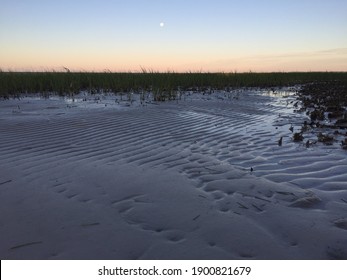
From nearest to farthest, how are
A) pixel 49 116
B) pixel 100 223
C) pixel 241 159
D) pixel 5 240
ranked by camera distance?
pixel 5 240 < pixel 100 223 < pixel 241 159 < pixel 49 116

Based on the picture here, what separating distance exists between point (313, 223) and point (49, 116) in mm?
6444

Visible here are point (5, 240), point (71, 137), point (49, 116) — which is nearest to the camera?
point (5, 240)

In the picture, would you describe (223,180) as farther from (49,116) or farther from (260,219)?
(49,116)

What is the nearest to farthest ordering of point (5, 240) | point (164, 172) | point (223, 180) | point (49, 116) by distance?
point (5, 240) → point (223, 180) → point (164, 172) → point (49, 116)

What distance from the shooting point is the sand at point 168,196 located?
2377 millimetres

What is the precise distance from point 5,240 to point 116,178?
144 centimetres

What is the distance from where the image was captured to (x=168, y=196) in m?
3.26

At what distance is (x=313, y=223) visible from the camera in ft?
8.95

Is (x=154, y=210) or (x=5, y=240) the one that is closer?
(x=5, y=240)

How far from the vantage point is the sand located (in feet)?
7.80

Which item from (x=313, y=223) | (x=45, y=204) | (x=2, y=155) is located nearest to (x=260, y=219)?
(x=313, y=223)

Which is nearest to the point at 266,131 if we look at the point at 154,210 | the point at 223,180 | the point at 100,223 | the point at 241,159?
the point at 241,159

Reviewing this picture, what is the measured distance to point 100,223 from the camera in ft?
8.82
